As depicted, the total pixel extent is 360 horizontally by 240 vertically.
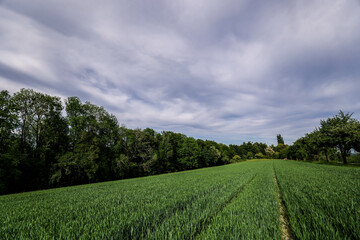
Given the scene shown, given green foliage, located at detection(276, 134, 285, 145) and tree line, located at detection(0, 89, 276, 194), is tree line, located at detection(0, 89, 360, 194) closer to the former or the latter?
tree line, located at detection(0, 89, 276, 194)

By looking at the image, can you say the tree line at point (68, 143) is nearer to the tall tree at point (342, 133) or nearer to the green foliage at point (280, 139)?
the tall tree at point (342, 133)

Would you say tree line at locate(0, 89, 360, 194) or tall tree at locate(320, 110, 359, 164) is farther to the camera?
→ tall tree at locate(320, 110, 359, 164)

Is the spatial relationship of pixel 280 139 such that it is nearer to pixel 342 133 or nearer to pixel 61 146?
pixel 342 133

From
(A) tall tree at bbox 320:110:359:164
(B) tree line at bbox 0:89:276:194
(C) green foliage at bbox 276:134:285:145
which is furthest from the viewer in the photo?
(C) green foliage at bbox 276:134:285:145

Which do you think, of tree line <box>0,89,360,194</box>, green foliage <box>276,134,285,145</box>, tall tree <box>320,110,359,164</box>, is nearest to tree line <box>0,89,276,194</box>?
tree line <box>0,89,360,194</box>

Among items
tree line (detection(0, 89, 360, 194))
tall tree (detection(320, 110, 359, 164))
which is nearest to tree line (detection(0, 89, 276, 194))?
tree line (detection(0, 89, 360, 194))

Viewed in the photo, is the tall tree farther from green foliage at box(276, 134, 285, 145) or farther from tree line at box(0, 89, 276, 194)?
green foliage at box(276, 134, 285, 145)

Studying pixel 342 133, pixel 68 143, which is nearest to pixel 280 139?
pixel 342 133

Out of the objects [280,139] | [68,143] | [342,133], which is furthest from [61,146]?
[280,139]

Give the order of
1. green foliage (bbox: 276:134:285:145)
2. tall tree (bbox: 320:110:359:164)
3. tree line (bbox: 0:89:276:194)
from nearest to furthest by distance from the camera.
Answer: tree line (bbox: 0:89:276:194) → tall tree (bbox: 320:110:359:164) → green foliage (bbox: 276:134:285:145)

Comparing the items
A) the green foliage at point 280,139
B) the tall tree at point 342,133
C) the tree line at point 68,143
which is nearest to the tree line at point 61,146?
the tree line at point 68,143

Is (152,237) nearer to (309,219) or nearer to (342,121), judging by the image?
(309,219)

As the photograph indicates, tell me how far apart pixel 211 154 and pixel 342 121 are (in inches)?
1773

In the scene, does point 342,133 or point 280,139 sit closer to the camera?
point 342,133
